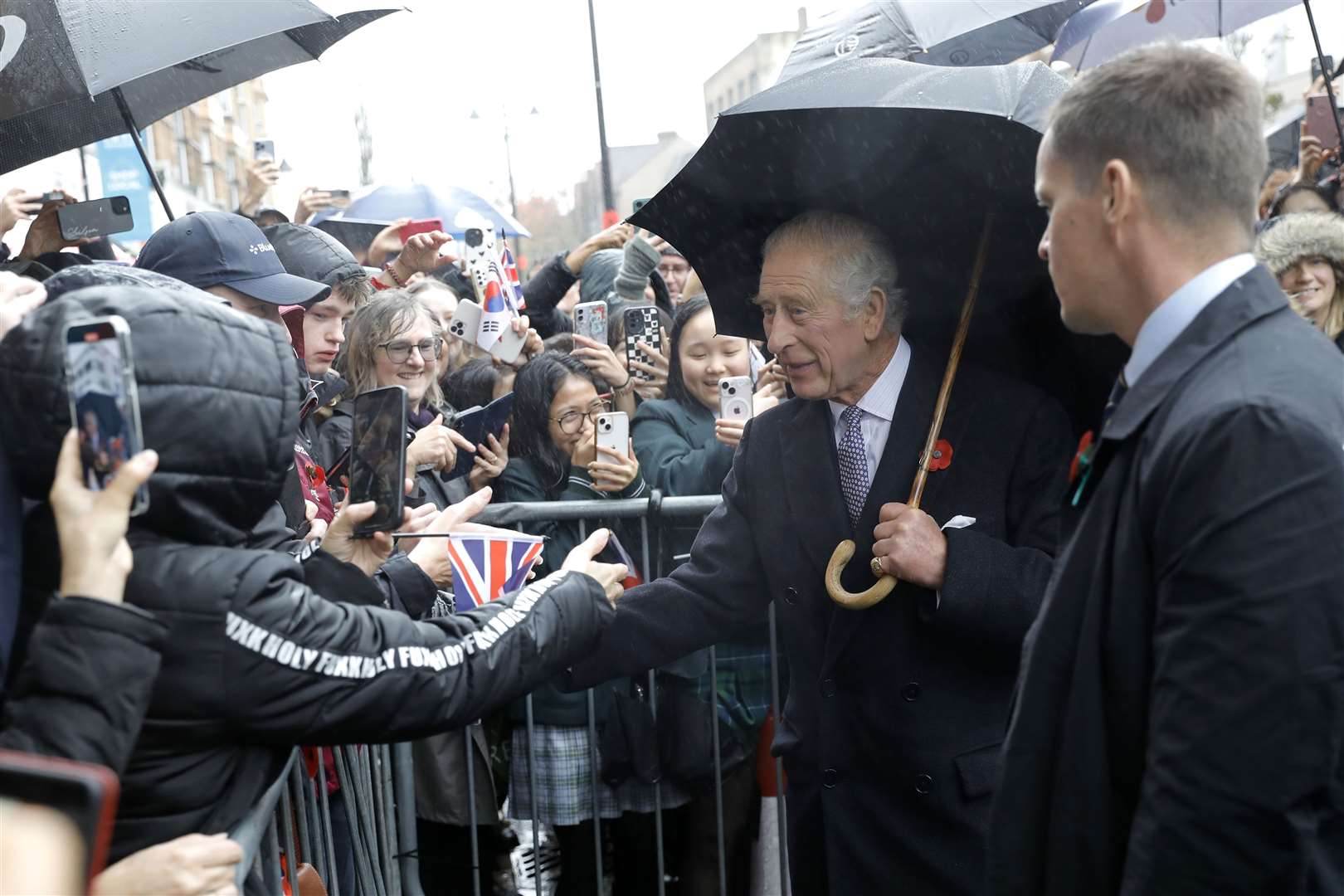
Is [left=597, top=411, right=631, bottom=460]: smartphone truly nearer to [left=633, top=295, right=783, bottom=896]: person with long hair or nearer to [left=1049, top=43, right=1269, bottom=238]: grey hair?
[left=633, top=295, right=783, bottom=896]: person with long hair

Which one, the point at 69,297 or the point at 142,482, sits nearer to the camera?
the point at 142,482

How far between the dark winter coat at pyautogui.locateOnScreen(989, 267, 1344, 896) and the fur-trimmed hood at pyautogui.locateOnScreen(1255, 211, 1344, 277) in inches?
163

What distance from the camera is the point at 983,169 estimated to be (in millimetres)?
3250

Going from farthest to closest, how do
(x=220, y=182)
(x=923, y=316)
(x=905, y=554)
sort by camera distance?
(x=220, y=182) < (x=923, y=316) < (x=905, y=554)

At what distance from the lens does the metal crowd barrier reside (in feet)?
10.9

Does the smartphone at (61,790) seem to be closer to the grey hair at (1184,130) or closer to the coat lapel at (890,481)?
the grey hair at (1184,130)

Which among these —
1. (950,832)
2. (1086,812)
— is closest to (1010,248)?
(950,832)

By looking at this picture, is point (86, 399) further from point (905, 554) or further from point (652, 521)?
point (652, 521)

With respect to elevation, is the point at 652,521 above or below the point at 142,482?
below

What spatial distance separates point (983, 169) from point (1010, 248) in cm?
23

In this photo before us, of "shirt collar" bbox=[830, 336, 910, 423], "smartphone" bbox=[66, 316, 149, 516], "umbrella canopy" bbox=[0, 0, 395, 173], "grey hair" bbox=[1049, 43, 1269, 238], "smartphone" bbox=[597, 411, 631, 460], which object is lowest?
"smartphone" bbox=[597, 411, 631, 460]

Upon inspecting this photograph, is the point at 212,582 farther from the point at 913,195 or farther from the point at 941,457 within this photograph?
the point at 913,195

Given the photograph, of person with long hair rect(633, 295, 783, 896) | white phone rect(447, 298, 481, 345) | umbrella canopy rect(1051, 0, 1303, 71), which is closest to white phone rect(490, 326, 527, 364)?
white phone rect(447, 298, 481, 345)

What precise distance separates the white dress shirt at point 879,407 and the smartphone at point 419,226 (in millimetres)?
4466
